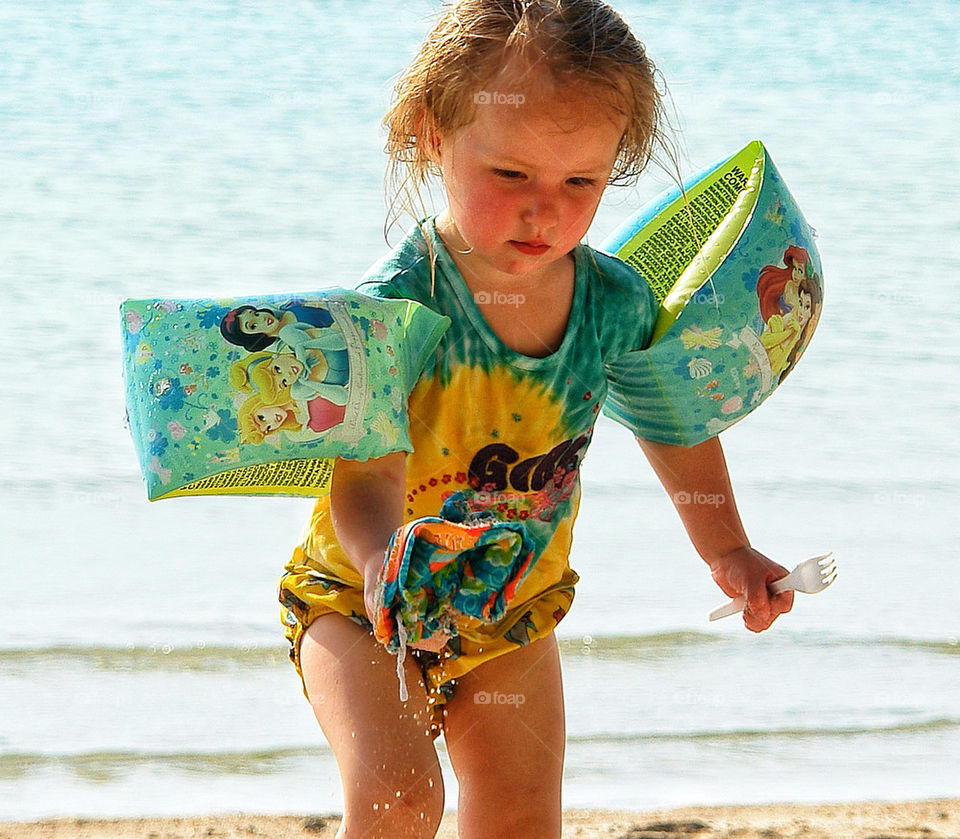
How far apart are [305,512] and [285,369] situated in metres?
3.23

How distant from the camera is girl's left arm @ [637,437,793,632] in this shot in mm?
2631

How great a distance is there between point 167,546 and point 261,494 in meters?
2.62

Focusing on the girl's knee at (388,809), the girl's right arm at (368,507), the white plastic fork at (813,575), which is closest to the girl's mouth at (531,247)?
the girl's right arm at (368,507)

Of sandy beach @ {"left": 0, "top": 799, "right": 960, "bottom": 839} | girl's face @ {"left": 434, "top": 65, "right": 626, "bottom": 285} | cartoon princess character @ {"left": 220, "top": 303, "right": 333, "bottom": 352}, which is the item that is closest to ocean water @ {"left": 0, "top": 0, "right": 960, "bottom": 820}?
sandy beach @ {"left": 0, "top": 799, "right": 960, "bottom": 839}

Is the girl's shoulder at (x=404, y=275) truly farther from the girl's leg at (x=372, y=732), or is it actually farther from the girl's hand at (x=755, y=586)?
the girl's hand at (x=755, y=586)

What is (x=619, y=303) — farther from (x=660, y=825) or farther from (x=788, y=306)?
(x=660, y=825)

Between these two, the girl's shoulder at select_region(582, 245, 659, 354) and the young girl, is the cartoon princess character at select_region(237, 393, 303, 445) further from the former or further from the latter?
the girl's shoulder at select_region(582, 245, 659, 354)

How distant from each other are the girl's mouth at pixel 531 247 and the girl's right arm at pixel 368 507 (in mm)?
392

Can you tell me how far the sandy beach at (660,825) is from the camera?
3283 millimetres

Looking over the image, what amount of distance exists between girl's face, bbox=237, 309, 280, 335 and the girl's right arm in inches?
9.8

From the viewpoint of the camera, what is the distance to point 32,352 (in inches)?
251

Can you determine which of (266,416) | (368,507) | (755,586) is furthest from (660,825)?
(266,416)

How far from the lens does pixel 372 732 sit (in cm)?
224

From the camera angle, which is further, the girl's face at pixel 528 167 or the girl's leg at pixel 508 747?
the girl's leg at pixel 508 747
